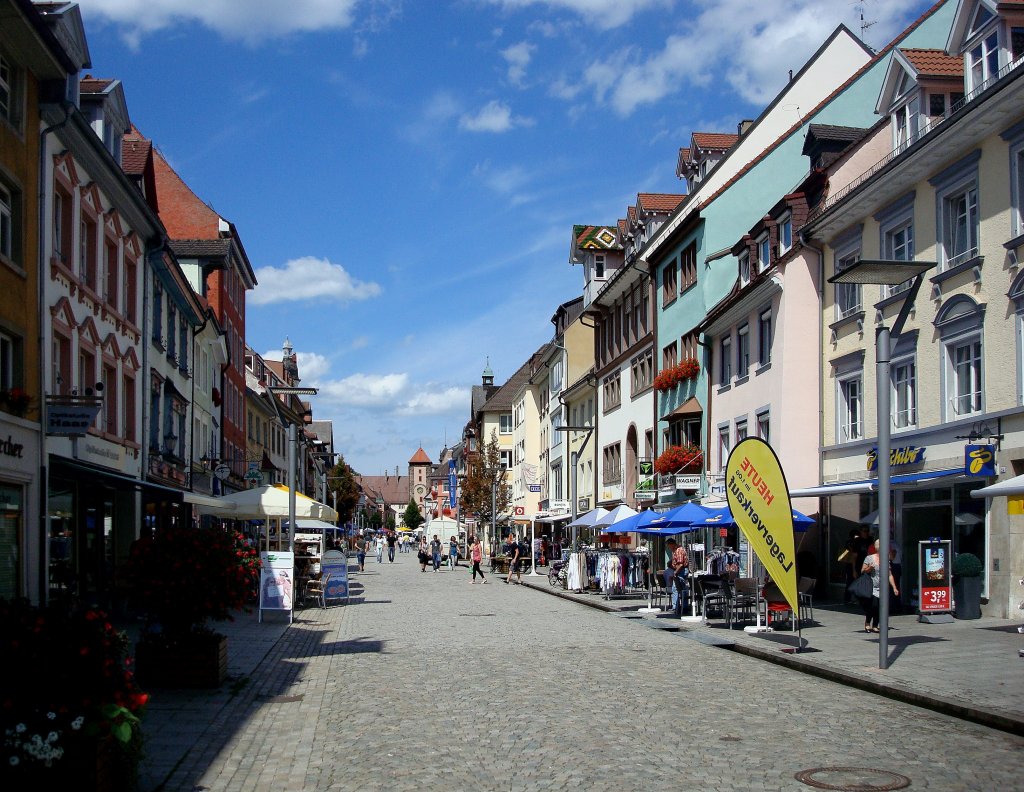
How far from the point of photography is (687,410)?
122ft

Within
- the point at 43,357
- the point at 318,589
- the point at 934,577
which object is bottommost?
the point at 318,589

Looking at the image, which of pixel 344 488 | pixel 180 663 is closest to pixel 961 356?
pixel 180 663

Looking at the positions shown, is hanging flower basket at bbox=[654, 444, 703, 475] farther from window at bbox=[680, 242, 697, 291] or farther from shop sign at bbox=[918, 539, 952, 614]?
shop sign at bbox=[918, 539, 952, 614]

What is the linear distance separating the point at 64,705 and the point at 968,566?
16.5m

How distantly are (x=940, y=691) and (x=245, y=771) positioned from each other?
731 centimetres

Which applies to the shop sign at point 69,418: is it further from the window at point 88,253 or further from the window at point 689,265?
the window at point 689,265

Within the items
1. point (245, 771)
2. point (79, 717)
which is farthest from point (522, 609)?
point (79, 717)

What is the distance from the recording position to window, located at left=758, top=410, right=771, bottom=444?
30312 millimetres

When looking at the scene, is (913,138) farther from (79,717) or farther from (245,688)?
(79,717)

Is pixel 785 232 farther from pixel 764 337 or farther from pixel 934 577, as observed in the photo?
pixel 934 577

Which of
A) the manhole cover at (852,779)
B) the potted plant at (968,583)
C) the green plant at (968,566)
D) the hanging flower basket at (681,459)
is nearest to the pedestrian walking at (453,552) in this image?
the hanging flower basket at (681,459)

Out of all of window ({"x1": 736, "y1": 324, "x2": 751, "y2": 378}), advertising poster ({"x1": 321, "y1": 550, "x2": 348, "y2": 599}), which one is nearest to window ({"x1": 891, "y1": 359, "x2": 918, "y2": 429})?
window ({"x1": 736, "y1": 324, "x2": 751, "y2": 378})

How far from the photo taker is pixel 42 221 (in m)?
18.6

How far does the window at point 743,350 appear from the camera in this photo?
3250 cm
